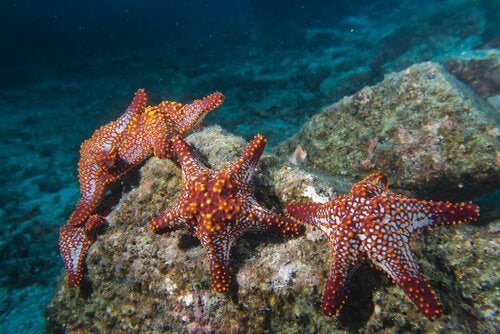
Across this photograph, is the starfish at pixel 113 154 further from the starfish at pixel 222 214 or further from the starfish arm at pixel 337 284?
the starfish arm at pixel 337 284

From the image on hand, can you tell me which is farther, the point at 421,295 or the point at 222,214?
the point at 222,214

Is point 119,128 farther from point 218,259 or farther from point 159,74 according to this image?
point 159,74

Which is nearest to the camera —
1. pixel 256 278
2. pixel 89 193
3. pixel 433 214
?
pixel 433 214

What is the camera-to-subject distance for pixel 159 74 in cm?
2080

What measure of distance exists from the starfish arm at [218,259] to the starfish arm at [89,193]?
244 cm

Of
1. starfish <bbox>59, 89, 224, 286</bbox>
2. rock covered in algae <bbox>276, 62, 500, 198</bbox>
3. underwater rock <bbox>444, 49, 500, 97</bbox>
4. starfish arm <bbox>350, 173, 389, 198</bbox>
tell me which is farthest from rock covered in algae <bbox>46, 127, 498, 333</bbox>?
underwater rock <bbox>444, 49, 500, 97</bbox>

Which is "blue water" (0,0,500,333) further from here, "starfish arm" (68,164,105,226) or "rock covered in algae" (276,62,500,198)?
"rock covered in algae" (276,62,500,198)

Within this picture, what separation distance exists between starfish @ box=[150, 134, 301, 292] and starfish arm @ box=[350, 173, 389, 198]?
2.74 feet

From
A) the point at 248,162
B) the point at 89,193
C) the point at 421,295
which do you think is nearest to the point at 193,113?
the point at 248,162

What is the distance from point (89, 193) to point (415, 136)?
5998 mm

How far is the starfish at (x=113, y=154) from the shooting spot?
4.85 m

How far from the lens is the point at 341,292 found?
10.4ft

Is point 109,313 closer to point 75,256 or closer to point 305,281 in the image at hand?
point 75,256

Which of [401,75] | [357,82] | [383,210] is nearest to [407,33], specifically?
[357,82]
